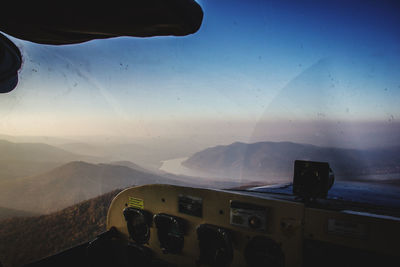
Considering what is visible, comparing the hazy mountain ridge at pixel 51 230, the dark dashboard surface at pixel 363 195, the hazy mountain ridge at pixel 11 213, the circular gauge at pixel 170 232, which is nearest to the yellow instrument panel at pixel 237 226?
the circular gauge at pixel 170 232

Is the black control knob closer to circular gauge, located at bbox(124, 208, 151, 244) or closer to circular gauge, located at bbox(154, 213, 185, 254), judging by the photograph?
circular gauge, located at bbox(154, 213, 185, 254)

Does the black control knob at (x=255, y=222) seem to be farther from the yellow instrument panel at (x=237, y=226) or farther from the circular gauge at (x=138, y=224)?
the circular gauge at (x=138, y=224)

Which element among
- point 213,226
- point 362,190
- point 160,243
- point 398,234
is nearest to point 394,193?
point 362,190

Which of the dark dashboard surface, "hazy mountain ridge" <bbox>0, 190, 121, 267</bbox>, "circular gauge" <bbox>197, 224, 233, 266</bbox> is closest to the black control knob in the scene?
"circular gauge" <bbox>197, 224, 233, 266</bbox>

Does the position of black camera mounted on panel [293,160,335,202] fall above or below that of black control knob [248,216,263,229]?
above

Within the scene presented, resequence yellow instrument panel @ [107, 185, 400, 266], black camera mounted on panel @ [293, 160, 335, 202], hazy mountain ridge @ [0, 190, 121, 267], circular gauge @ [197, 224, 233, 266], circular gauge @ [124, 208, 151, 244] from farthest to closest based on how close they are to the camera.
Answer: hazy mountain ridge @ [0, 190, 121, 267], circular gauge @ [124, 208, 151, 244], circular gauge @ [197, 224, 233, 266], black camera mounted on panel @ [293, 160, 335, 202], yellow instrument panel @ [107, 185, 400, 266]

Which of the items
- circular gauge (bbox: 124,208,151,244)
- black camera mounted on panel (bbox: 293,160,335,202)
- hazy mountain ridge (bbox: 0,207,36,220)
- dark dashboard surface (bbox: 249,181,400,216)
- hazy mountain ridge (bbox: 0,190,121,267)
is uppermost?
black camera mounted on panel (bbox: 293,160,335,202)

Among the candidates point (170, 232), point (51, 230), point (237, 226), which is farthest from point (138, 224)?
point (51, 230)

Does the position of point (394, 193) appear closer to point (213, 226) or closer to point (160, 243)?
point (213, 226)
